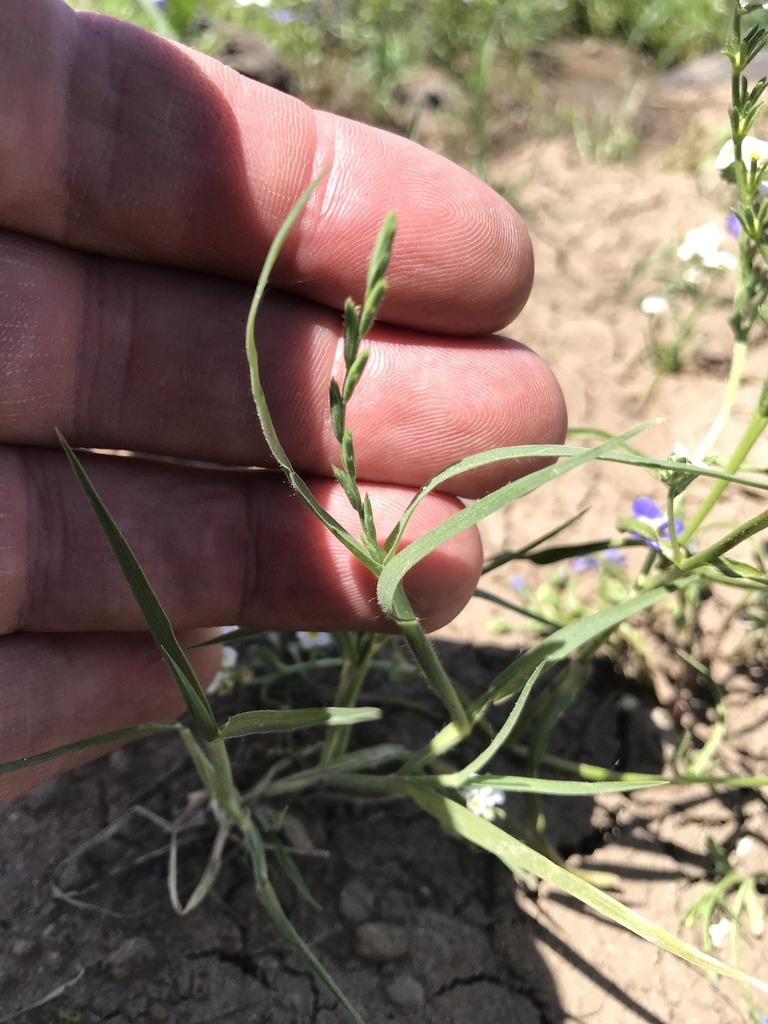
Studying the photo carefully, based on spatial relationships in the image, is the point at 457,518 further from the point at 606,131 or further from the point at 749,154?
the point at 606,131

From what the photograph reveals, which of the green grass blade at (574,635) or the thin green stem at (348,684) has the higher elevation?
the green grass blade at (574,635)

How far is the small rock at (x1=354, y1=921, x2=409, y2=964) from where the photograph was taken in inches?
48.8

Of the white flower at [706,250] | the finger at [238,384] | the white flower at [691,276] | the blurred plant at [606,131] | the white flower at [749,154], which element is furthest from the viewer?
the blurred plant at [606,131]

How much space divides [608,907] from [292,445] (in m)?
0.75

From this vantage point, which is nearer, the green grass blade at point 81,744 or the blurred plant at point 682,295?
the green grass blade at point 81,744

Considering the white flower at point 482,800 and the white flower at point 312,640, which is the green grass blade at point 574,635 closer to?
the white flower at point 482,800

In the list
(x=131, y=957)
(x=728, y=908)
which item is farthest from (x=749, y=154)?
(x=131, y=957)

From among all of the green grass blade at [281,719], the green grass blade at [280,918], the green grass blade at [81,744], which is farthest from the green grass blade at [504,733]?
the green grass blade at [81,744]

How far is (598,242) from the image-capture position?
8.38 ft

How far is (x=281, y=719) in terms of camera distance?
978 millimetres

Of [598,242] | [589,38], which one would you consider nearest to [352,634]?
[598,242]

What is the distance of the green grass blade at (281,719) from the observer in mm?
926

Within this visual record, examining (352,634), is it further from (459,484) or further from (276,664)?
(459,484)

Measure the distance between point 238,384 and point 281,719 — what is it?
53 cm
